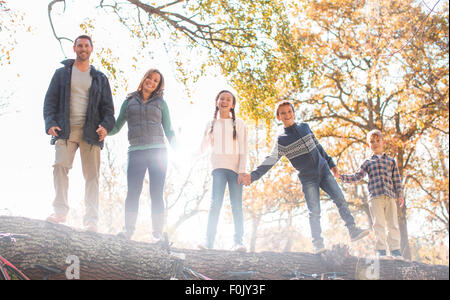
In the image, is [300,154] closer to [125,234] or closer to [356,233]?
[356,233]

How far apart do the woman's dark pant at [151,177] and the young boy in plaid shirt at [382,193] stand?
270 centimetres

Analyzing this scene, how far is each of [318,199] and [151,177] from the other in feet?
6.80

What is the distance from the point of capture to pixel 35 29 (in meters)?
6.28

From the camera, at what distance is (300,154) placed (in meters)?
4.52

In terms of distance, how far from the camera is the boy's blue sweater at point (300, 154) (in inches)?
175

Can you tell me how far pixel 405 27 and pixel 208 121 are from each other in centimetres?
621

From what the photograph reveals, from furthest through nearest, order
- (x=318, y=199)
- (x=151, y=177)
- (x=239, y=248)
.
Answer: (x=318, y=199), (x=151, y=177), (x=239, y=248)

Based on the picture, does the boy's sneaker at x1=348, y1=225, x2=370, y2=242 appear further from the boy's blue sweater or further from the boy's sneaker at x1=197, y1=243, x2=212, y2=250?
the boy's sneaker at x1=197, y1=243, x2=212, y2=250

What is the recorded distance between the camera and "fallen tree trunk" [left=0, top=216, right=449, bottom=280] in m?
2.86

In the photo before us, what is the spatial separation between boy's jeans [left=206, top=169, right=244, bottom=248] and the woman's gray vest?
0.84 metres

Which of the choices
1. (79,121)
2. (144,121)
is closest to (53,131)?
(79,121)
